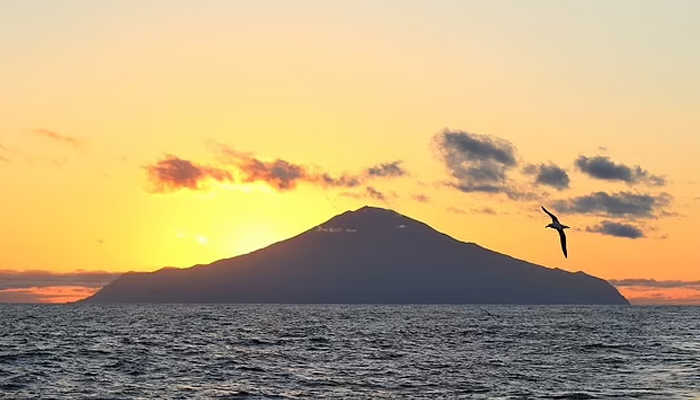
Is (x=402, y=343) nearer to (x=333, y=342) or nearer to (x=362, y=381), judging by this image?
(x=333, y=342)

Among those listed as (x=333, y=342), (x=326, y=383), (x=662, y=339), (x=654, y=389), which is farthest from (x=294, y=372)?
(x=662, y=339)

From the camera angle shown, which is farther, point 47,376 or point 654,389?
point 47,376

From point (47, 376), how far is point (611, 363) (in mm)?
46341

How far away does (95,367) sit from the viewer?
252 feet

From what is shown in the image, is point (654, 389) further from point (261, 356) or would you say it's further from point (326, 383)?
point (261, 356)

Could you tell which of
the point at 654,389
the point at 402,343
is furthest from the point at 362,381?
the point at 402,343

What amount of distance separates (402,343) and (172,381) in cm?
4694

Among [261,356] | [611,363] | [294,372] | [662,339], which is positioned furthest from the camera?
[662,339]

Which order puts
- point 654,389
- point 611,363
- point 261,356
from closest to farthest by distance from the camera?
point 654,389 < point 611,363 < point 261,356

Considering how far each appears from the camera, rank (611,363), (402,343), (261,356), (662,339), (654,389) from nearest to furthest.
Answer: (654,389) → (611,363) → (261,356) → (402,343) → (662,339)

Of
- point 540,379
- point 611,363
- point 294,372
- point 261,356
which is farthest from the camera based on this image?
point 261,356

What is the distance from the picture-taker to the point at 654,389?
63062mm

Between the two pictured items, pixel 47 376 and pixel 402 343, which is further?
pixel 402 343

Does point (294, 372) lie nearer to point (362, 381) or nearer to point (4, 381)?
point (362, 381)
